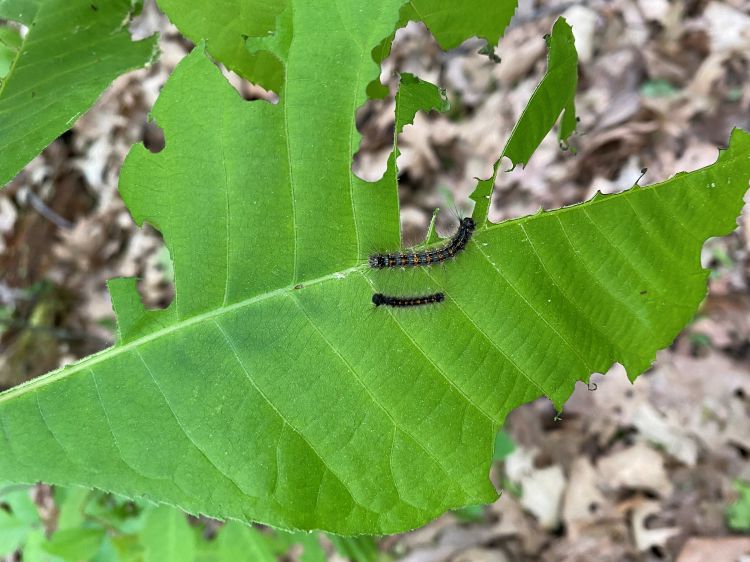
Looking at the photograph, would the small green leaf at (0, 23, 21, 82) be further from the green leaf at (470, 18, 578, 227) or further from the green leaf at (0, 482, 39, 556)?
the green leaf at (0, 482, 39, 556)

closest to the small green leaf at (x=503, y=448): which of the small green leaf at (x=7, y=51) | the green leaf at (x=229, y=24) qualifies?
the green leaf at (x=229, y=24)

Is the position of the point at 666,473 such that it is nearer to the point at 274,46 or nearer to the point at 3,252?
the point at 274,46

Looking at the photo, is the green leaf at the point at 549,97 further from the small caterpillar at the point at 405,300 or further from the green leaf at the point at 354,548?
Result: the green leaf at the point at 354,548

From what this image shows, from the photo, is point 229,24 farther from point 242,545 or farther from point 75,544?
point 75,544

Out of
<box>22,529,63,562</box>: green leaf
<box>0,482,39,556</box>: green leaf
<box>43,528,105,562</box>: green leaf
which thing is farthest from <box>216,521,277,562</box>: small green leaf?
<box>0,482,39,556</box>: green leaf

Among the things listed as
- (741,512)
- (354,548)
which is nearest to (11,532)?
(354,548)

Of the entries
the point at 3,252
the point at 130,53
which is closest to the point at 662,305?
the point at 130,53
